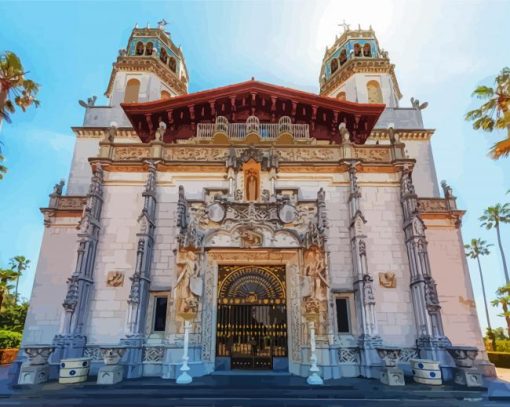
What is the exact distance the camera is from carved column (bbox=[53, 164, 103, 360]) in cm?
1124

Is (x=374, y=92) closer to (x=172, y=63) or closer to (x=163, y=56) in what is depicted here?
(x=172, y=63)

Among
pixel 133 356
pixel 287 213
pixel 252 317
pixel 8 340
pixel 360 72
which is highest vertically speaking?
pixel 360 72

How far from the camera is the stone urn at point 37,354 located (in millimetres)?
10484

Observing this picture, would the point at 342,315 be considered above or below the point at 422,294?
below

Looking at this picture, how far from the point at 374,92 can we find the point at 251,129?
45.3 feet

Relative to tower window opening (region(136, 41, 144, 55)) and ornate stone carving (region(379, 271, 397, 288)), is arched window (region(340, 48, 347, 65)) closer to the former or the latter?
tower window opening (region(136, 41, 144, 55))

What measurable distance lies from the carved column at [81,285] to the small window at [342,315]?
32.1 ft

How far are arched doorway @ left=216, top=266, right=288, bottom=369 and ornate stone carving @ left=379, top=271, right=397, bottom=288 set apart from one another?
395cm

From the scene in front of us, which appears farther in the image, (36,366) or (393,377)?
(36,366)

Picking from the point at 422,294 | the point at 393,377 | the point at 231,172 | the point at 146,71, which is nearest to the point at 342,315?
the point at 393,377

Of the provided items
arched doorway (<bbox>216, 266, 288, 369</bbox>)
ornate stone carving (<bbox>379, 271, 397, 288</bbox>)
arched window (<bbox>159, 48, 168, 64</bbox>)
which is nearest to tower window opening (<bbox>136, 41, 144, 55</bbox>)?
arched window (<bbox>159, 48, 168, 64</bbox>)

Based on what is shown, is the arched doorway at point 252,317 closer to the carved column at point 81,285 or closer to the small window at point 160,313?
the small window at point 160,313

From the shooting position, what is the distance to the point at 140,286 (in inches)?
476

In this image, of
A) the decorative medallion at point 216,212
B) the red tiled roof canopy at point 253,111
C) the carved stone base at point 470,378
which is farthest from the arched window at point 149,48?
the carved stone base at point 470,378
